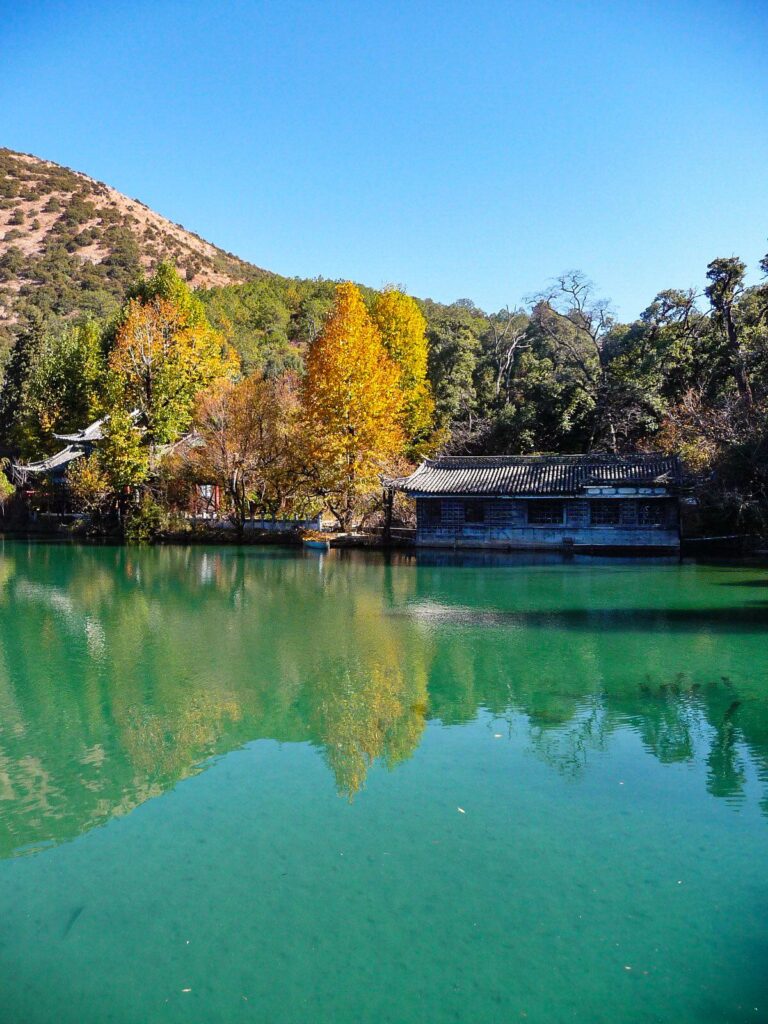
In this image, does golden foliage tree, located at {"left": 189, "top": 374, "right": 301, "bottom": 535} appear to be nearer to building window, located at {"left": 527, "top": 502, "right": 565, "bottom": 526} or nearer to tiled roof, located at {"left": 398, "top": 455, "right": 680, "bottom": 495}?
tiled roof, located at {"left": 398, "top": 455, "right": 680, "bottom": 495}

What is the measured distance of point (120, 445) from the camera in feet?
101

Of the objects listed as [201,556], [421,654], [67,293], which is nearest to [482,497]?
[201,556]

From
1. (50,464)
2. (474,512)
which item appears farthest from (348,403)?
(50,464)

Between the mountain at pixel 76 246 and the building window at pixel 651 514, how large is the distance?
5262cm

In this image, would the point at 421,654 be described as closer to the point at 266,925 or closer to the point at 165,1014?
the point at 266,925

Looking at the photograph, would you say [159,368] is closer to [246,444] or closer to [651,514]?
[246,444]

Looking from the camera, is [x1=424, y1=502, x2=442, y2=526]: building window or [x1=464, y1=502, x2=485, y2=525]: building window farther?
[x1=424, y1=502, x2=442, y2=526]: building window

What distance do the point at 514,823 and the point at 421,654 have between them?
5644 mm

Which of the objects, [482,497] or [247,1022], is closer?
[247,1022]

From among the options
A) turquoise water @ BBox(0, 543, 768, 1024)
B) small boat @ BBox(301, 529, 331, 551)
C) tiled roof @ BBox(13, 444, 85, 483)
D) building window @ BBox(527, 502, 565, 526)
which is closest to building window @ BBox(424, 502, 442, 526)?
building window @ BBox(527, 502, 565, 526)

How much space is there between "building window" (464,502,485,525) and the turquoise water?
16.1 m

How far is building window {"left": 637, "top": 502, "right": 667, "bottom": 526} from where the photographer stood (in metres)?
26.8

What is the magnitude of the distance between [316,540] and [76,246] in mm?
69532

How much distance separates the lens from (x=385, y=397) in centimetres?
2927
